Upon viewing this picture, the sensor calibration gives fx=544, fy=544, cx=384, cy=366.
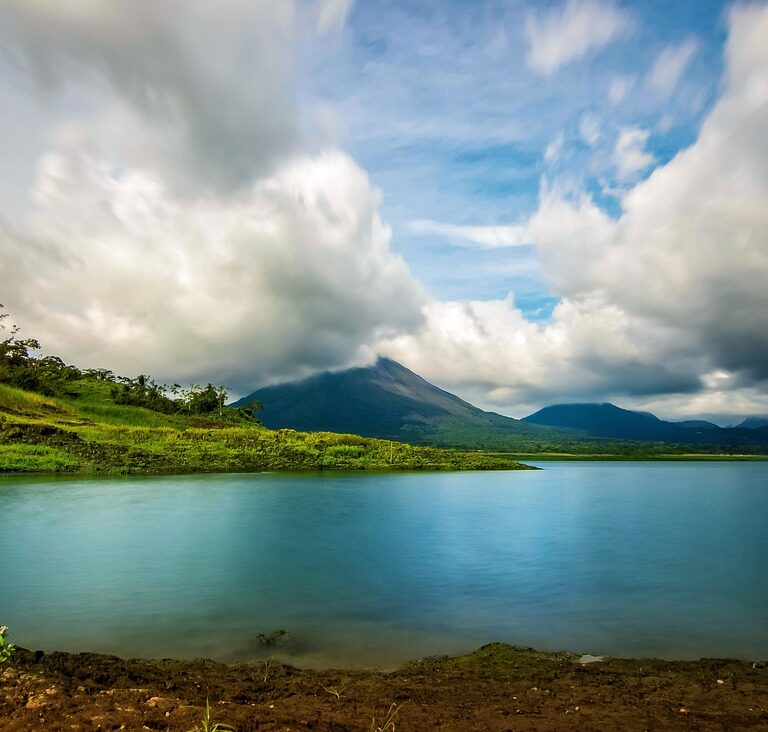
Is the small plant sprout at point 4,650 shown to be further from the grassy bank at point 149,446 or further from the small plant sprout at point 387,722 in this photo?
the grassy bank at point 149,446

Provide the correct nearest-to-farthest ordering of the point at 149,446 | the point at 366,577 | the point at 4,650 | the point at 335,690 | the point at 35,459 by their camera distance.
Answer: the point at 4,650 → the point at 335,690 → the point at 366,577 → the point at 35,459 → the point at 149,446

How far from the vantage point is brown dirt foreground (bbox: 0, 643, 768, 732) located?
6059mm

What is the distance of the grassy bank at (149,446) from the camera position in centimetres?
5181

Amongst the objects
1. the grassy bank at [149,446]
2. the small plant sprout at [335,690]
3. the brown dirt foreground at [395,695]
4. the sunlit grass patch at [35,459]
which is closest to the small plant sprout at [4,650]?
the brown dirt foreground at [395,695]

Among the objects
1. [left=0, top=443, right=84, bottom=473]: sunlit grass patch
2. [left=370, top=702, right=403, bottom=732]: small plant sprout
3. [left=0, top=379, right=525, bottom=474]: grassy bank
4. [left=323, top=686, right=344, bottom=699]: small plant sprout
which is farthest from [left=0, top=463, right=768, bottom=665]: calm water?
[left=0, top=379, right=525, bottom=474]: grassy bank

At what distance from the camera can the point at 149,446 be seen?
199ft

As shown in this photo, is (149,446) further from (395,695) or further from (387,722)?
(387,722)

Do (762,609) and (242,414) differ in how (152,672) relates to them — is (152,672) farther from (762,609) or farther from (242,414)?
(242,414)

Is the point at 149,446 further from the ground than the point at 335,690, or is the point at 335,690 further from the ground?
the point at 149,446

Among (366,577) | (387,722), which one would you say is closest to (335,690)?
(387,722)

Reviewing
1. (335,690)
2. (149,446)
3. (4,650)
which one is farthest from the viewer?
(149,446)

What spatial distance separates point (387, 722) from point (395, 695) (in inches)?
50.0

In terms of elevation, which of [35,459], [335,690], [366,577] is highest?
[35,459]

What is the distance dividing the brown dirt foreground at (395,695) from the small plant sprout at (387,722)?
28 millimetres
